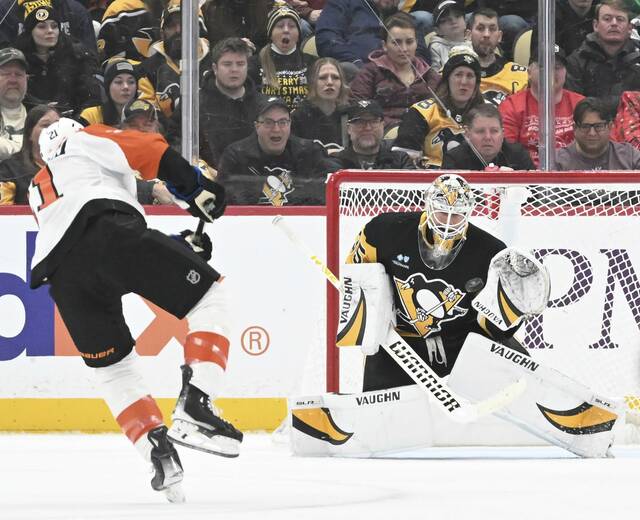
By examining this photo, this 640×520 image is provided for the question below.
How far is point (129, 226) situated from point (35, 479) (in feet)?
3.17

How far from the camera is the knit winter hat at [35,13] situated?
5691mm

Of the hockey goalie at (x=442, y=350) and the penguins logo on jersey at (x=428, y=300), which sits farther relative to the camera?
the penguins logo on jersey at (x=428, y=300)

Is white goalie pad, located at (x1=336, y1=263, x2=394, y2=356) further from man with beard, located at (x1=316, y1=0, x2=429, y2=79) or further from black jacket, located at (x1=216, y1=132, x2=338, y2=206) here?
man with beard, located at (x1=316, y1=0, x2=429, y2=79)

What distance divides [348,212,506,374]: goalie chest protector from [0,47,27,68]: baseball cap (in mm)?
1825

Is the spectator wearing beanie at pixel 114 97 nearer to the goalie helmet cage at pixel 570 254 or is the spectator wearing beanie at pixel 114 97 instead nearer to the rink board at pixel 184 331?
the rink board at pixel 184 331

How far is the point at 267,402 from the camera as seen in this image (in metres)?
5.51

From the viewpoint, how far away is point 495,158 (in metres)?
5.57

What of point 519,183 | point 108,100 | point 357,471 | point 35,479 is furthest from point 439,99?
point 35,479

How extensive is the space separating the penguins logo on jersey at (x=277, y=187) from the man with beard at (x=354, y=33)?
56cm

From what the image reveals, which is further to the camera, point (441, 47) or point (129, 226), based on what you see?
point (441, 47)

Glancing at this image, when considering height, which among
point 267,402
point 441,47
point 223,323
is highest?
point 441,47

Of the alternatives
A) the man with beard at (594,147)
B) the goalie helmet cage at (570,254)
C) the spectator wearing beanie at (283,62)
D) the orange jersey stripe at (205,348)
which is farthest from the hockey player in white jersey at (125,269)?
the man with beard at (594,147)

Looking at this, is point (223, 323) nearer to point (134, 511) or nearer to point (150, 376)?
point (134, 511)

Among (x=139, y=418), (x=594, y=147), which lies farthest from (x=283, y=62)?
(x=139, y=418)
